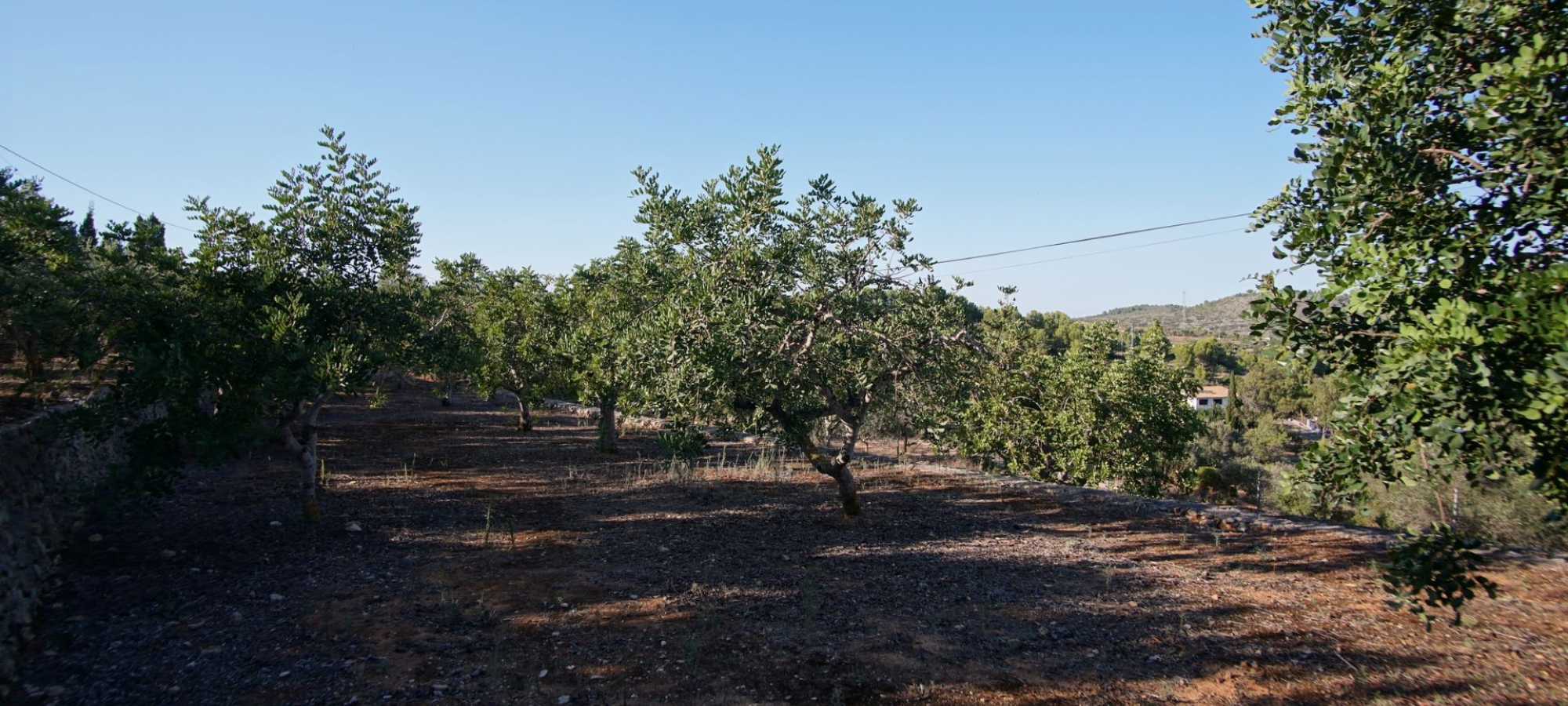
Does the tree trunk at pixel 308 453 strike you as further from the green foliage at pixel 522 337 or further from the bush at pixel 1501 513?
the bush at pixel 1501 513

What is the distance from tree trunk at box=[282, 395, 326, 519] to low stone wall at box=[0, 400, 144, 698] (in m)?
2.38

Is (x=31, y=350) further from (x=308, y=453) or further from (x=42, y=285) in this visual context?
(x=308, y=453)

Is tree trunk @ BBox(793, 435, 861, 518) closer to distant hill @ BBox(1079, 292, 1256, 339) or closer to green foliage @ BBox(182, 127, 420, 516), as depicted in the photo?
green foliage @ BBox(182, 127, 420, 516)

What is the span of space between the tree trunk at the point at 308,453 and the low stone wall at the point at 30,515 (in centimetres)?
238

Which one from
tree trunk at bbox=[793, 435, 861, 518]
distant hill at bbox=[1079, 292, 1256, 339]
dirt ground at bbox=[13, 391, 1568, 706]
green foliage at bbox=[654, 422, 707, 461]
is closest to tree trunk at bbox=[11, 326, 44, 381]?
dirt ground at bbox=[13, 391, 1568, 706]

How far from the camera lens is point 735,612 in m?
7.91

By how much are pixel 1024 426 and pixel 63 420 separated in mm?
17226

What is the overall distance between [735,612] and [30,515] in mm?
8151

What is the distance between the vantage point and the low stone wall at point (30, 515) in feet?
21.6

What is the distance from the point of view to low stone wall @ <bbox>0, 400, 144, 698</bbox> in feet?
21.6

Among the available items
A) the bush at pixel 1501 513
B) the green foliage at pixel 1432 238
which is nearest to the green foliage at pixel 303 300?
the green foliage at pixel 1432 238

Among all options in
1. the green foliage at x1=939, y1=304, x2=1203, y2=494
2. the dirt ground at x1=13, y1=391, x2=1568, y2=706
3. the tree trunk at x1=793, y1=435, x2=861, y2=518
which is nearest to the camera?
the dirt ground at x1=13, y1=391, x2=1568, y2=706

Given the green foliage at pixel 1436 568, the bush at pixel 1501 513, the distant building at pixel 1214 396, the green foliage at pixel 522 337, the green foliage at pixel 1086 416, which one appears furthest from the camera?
the distant building at pixel 1214 396

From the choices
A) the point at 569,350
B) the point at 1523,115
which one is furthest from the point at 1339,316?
the point at 569,350
